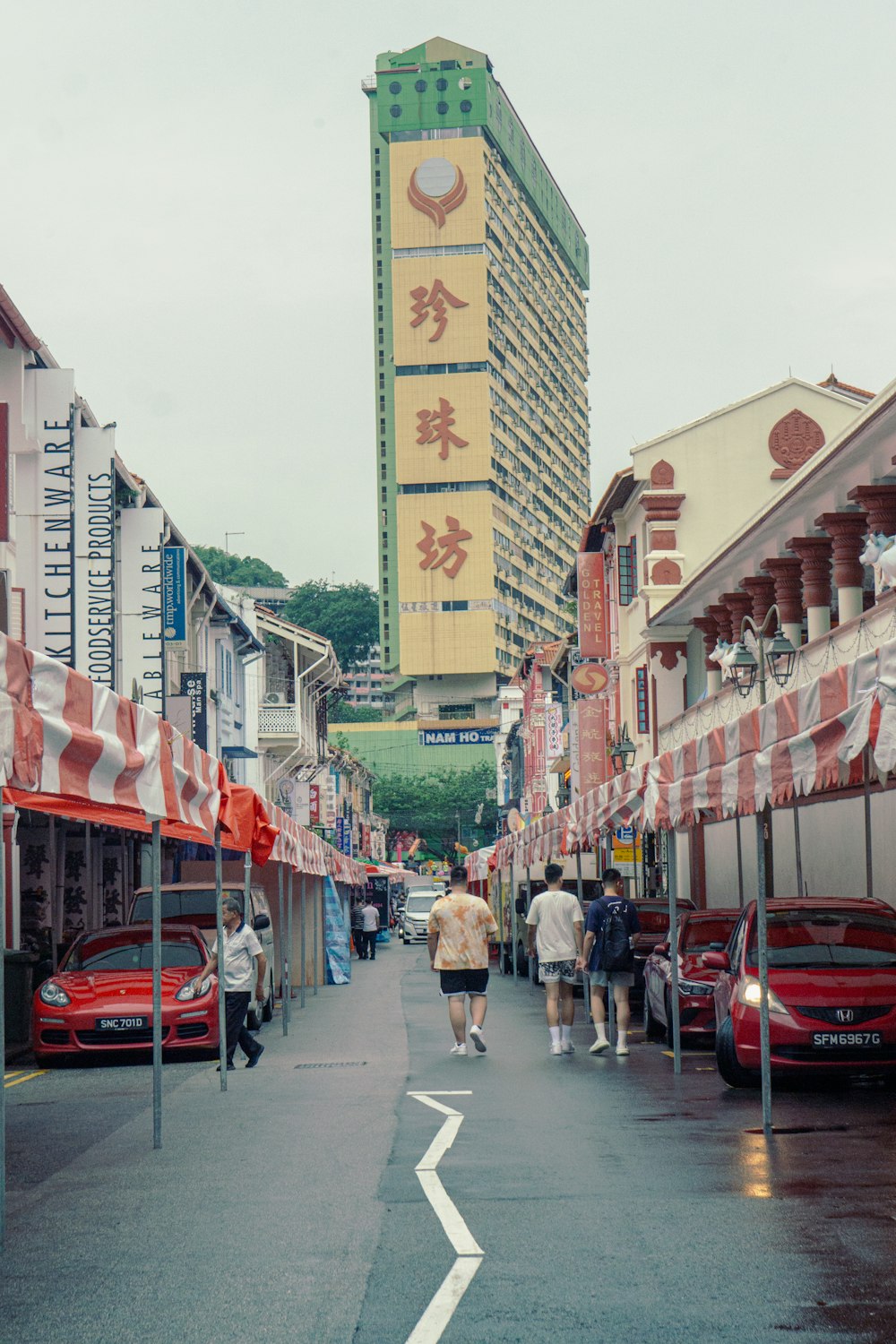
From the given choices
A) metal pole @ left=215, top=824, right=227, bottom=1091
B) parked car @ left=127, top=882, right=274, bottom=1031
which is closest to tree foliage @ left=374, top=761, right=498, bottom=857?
parked car @ left=127, top=882, right=274, bottom=1031

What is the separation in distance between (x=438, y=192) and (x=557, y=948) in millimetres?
136339

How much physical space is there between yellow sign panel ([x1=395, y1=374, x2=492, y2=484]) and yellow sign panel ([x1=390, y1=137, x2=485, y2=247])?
11.7 meters

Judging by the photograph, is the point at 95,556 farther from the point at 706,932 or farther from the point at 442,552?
the point at 442,552

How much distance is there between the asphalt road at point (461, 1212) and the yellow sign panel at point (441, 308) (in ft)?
437

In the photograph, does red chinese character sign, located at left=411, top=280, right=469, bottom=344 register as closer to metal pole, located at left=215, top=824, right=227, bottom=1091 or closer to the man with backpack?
the man with backpack

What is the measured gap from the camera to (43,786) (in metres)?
8.38

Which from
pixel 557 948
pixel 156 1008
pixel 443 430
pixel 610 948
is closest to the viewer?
pixel 156 1008

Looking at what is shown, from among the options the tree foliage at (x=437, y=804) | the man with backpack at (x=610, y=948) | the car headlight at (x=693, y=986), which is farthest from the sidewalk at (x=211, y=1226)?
the tree foliage at (x=437, y=804)

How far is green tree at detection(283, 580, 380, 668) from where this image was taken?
16725 centimetres

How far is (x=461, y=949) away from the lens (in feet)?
59.5

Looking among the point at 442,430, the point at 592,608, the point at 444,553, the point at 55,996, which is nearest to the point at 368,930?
the point at 592,608

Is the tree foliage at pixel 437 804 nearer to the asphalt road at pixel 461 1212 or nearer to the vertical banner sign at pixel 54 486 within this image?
the vertical banner sign at pixel 54 486

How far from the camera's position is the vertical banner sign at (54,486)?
25.0 meters

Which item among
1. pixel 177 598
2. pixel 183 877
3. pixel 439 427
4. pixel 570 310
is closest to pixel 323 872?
pixel 183 877
